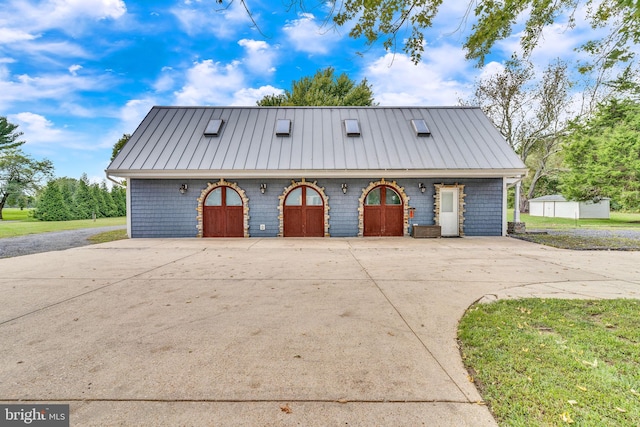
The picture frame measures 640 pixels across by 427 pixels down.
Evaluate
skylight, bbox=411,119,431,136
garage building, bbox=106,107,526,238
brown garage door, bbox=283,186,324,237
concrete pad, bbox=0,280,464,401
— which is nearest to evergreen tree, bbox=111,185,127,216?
garage building, bbox=106,107,526,238

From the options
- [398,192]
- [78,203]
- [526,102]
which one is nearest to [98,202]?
[78,203]

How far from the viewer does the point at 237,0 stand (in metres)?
2.98

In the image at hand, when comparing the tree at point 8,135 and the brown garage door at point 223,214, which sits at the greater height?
the tree at point 8,135

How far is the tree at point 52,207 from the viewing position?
25188mm

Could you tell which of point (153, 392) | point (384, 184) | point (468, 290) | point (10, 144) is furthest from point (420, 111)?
point (10, 144)

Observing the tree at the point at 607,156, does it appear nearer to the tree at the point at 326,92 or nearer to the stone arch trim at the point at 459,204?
the stone arch trim at the point at 459,204

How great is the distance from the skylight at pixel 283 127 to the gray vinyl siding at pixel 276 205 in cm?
231

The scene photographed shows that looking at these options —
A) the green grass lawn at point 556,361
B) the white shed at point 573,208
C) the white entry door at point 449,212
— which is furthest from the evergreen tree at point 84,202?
the white shed at point 573,208

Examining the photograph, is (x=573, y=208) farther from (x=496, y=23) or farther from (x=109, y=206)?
(x=109, y=206)

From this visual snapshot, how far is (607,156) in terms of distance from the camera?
61.2 ft

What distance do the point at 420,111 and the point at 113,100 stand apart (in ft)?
69.9

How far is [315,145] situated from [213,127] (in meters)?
4.66

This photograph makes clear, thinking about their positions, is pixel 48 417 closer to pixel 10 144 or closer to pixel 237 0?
pixel 237 0

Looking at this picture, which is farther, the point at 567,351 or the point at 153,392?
the point at 567,351
